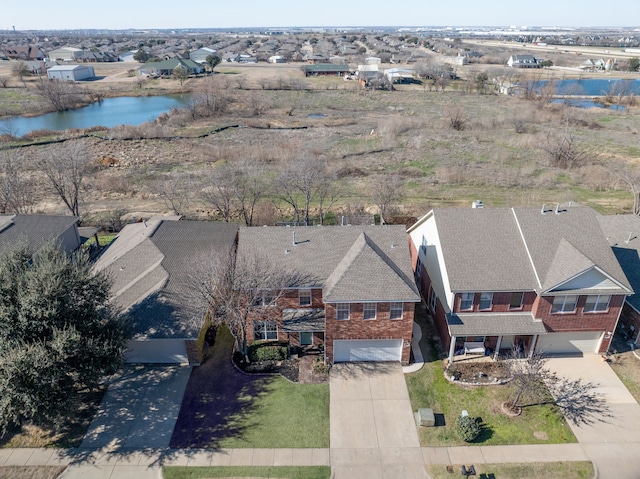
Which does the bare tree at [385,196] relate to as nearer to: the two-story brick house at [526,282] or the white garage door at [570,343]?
the two-story brick house at [526,282]

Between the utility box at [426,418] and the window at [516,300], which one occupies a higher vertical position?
the window at [516,300]

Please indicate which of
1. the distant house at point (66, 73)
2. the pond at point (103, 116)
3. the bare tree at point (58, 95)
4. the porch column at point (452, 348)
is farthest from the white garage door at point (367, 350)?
the distant house at point (66, 73)

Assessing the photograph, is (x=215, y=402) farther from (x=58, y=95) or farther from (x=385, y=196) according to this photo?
(x=58, y=95)

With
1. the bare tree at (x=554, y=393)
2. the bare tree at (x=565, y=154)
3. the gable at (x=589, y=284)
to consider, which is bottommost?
the bare tree at (x=554, y=393)

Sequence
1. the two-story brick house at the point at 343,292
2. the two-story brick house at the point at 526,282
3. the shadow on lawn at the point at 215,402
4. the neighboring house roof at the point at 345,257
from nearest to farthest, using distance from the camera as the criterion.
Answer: the shadow on lawn at the point at 215,402 < the neighboring house roof at the point at 345,257 < the two-story brick house at the point at 343,292 < the two-story brick house at the point at 526,282

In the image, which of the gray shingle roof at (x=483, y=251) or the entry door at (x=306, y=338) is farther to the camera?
the entry door at (x=306, y=338)

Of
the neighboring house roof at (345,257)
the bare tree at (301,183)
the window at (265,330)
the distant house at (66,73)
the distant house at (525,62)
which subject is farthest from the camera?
Result: the distant house at (525,62)
